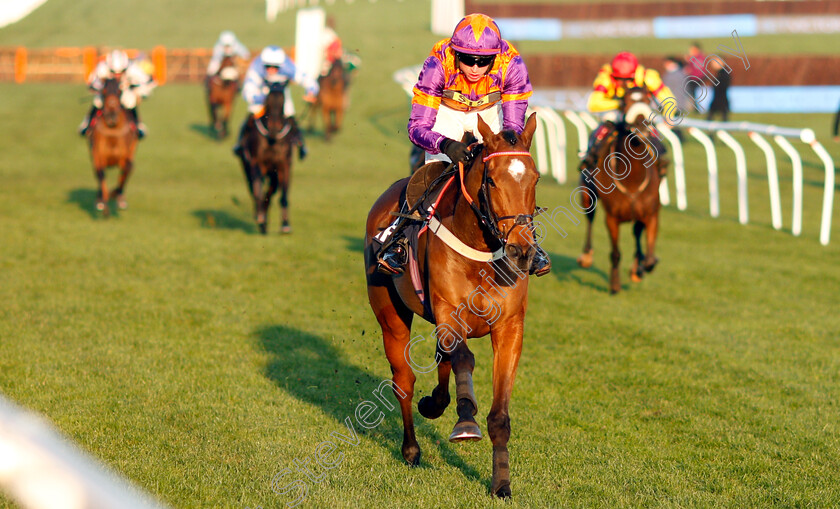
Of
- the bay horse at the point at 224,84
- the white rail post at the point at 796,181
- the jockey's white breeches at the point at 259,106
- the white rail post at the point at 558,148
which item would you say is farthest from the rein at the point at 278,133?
the bay horse at the point at 224,84

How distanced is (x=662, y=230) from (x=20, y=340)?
9783mm

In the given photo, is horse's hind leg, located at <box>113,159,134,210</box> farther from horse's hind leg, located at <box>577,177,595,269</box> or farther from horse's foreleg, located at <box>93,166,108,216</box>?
horse's hind leg, located at <box>577,177,595,269</box>

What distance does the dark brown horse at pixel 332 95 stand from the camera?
71.7ft

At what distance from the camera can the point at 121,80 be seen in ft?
43.0

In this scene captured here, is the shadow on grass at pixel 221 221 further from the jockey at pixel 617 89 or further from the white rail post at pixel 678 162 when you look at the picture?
the white rail post at pixel 678 162

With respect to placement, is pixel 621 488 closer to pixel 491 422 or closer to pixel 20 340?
pixel 491 422

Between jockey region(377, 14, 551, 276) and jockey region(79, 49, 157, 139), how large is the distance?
9327 millimetres

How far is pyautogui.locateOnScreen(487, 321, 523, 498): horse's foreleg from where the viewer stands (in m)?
4.18

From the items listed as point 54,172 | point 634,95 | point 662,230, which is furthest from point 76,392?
point 54,172

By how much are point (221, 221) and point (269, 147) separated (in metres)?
2.11

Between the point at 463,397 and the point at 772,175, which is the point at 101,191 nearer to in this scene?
the point at 772,175

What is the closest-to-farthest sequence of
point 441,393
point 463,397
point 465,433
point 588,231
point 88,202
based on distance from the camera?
point 465,433 < point 463,397 < point 441,393 < point 588,231 < point 88,202

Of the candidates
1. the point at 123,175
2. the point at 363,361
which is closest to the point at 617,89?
the point at 363,361

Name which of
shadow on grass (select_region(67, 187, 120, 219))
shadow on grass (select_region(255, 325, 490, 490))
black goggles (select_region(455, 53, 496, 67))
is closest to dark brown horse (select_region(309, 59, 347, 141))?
shadow on grass (select_region(67, 187, 120, 219))
